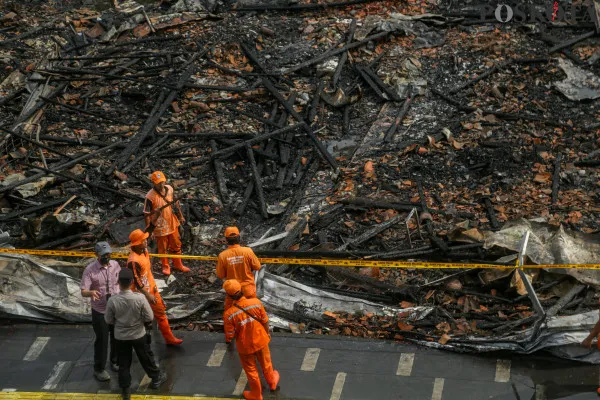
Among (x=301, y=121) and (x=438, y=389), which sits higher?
(x=438, y=389)

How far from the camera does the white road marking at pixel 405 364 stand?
1093 cm

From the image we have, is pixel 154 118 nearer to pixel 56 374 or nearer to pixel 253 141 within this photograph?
pixel 253 141

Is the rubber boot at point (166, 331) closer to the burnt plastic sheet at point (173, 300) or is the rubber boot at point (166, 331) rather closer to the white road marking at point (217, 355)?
the white road marking at point (217, 355)

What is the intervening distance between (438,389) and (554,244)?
3254 millimetres

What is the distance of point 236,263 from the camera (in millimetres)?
10938

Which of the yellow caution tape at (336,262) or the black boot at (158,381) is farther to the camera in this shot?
the yellow caution tape at (336,262)

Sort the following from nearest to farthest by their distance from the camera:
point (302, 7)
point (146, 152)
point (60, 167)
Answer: point (60, 167), point (146, 152), point (302, 7)

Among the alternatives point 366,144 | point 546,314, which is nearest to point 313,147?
point 366,144

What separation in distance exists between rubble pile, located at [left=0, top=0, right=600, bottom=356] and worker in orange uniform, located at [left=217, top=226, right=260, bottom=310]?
1364 millimetres

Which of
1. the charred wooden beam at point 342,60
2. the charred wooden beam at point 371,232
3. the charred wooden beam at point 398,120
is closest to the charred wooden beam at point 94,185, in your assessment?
the charred wooden beam at point 371,232

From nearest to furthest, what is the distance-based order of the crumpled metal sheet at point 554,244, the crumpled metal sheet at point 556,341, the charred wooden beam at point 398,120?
the crumpled metal sheet at point 556,341, the crumpled metal sheet at point 554,244, the charred wooden beam at point 398,120

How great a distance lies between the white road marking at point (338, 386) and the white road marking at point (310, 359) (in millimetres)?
381

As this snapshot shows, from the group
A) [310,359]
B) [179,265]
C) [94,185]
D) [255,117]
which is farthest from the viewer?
[255,117]

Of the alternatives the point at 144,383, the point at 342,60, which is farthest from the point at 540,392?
the point at 342,60
